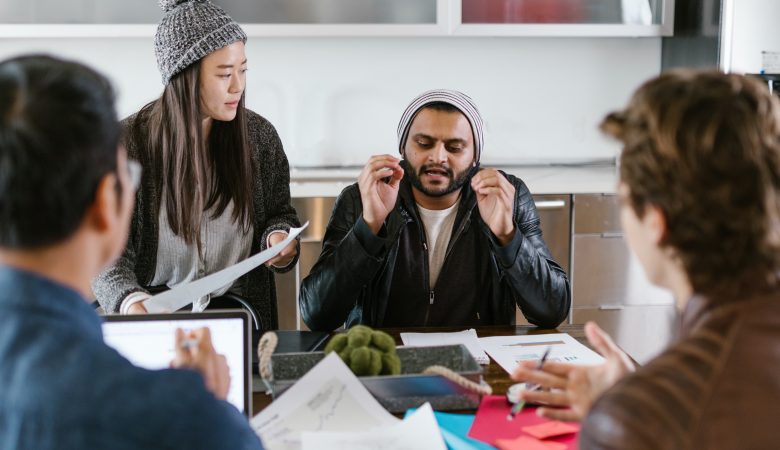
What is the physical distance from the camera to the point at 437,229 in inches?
88.5

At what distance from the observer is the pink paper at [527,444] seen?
1284mm

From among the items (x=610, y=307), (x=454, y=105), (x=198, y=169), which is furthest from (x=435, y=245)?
(x=610, y=307)

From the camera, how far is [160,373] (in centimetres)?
79

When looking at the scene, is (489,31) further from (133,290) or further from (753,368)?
(753,368)

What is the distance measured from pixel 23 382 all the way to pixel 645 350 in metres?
3.40

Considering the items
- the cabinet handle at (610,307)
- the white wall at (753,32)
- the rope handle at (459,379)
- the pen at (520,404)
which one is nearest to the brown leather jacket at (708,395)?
the pen at (520,404)

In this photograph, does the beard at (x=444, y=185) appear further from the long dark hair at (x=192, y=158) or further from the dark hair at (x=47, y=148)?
the dark hair at (x=47, y=148)

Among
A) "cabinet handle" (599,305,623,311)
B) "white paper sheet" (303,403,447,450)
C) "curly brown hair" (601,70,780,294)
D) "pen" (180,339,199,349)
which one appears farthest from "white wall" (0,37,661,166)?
"curly brown hair" (601,70,780,294)

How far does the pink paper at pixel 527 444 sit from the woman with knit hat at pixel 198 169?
87cm

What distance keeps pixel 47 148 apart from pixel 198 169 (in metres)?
1.37

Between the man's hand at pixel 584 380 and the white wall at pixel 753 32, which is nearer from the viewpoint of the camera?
the man's hand at pixel 584 380

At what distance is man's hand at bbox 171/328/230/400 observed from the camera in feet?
3.32

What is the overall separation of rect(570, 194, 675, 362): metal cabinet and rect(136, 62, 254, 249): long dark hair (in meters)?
1.79

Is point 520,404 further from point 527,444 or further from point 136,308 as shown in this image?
point 136,308
